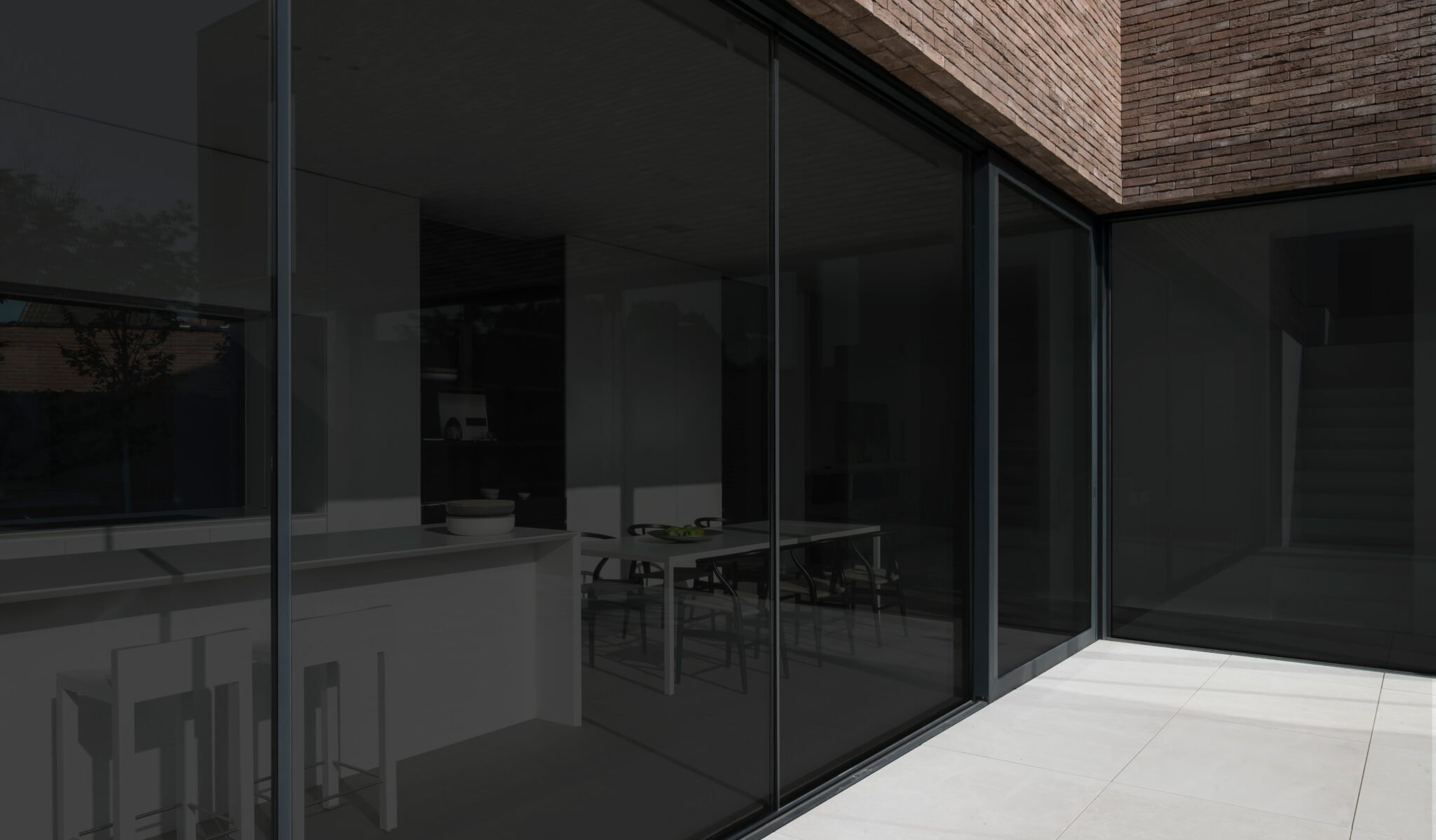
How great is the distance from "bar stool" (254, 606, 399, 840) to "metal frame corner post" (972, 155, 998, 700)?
12.2 feet

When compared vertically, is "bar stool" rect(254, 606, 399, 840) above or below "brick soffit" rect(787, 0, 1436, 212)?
below

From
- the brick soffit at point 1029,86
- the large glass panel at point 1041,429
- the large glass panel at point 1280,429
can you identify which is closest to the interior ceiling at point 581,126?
the brick soffit at point 1029,86

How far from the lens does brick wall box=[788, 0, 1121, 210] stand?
3.95 metres

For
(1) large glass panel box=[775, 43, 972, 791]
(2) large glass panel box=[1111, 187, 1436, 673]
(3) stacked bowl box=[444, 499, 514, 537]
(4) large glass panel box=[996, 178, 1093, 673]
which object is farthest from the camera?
(2) large glass panel box=[1111, 187, 1436, 673]

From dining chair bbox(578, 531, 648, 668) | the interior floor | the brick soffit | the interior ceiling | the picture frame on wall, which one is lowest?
the interior floor

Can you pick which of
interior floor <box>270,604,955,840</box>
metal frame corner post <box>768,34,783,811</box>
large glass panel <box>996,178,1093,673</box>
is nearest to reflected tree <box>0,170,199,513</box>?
interior floor <box>270,604,955,840</box>

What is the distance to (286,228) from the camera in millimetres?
2031

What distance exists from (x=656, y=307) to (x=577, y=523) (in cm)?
74

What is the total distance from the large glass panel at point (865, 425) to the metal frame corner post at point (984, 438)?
0.07 metres

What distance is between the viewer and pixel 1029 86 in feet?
16.7

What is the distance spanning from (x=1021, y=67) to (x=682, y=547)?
3.38m

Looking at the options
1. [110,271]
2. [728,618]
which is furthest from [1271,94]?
[110,271]

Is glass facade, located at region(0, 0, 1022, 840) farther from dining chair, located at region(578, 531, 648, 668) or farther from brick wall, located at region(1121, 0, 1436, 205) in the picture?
brick wall, located at region(1121, 0, 1436, 205)

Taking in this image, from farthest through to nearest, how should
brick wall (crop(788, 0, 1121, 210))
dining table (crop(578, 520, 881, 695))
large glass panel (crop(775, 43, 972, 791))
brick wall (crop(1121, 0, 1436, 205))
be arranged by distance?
brick wall (crop(1121, 0, 1436, 205)) → brick wall (crop(788, 0, 1121, 210)) → large glass panel (crop(775, 43, 972, 791)) → dining table (crop(578, 520, 881, 695))
